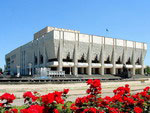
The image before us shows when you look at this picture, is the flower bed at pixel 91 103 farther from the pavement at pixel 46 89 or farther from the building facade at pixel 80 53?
the building facade at pixel 80 53

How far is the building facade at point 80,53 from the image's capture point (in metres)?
67.8

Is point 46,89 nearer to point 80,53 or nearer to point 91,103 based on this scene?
point 91,103

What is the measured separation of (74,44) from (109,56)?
20410 mm

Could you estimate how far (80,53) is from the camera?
7306 centimetres

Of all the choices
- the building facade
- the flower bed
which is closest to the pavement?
the flower bed

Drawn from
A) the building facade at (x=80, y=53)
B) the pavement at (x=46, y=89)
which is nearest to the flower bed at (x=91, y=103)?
the pavement at (x=46, y=89)

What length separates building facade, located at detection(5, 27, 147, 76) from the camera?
222ft

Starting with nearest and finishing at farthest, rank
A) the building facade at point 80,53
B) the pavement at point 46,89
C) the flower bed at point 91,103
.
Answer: the flower bed at point 91,103
the pavement at point 46,89
the building facade at point 80,53

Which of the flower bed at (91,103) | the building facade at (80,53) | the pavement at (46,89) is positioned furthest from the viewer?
the building facade at (80,53)

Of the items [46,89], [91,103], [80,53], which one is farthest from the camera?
[80,53]

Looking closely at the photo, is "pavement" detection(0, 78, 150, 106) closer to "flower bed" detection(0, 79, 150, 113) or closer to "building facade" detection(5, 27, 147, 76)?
"flower bed" detection(0, 79, 150, 113)

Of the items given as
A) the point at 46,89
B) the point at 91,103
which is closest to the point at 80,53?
the point at 46,89

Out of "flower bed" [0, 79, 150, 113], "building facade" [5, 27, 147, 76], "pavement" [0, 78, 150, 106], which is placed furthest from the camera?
"building facade" [5, 27, 147, 76]

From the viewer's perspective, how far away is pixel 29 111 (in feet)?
11.1
